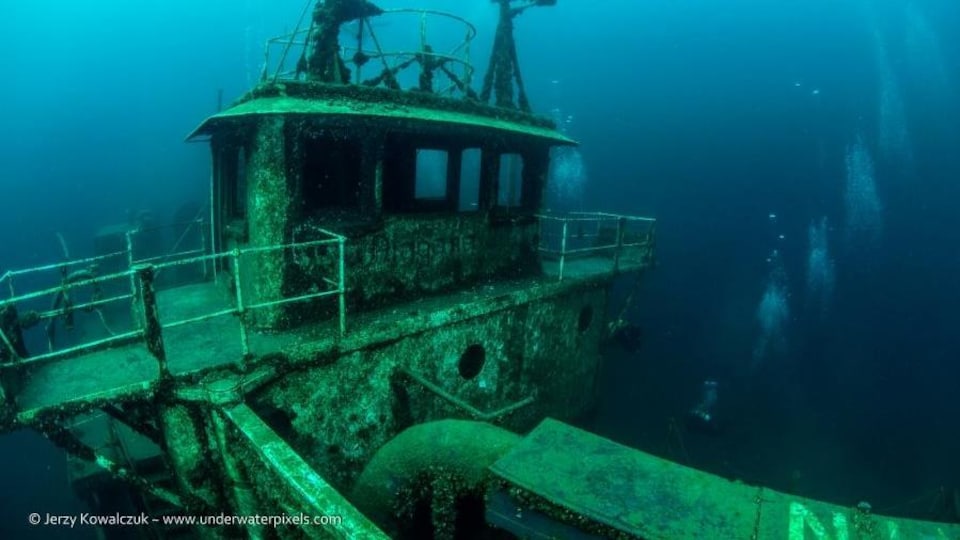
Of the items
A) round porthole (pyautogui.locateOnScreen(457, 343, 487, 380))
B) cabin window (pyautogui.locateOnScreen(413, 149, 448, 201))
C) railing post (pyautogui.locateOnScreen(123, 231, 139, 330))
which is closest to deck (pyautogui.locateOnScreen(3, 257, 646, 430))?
railing post (pyautogui.locateOnScreen(123, 231, 139, 330))

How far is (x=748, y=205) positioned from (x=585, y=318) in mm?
42021

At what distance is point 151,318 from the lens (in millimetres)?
4156

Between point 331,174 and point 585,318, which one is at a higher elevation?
point 331,174

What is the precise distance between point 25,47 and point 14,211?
79931 millimetres

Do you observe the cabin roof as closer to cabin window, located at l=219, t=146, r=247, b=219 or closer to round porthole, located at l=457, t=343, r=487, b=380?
cabin window, located at l=219, t=146, r=247, b=219

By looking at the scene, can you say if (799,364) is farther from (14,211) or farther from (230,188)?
(14,211)

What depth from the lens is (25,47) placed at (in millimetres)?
127625

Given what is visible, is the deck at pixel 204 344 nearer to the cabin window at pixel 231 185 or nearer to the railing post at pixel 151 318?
the railing post at pixel 151 318

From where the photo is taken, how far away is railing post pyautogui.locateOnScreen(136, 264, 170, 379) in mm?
3951

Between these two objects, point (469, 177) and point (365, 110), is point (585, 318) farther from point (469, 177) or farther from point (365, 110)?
point (469, 177)

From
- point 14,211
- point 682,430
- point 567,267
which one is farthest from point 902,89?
point 14,211

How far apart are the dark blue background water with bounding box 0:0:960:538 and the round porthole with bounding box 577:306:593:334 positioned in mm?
7169

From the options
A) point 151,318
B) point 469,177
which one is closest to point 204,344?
point 151,318

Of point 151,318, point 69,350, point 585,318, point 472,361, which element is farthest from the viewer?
point 585,318
